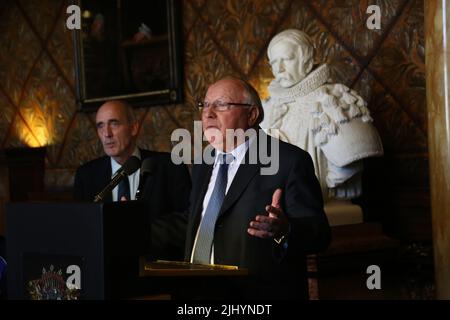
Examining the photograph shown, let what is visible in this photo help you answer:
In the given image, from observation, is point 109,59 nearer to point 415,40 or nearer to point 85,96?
point 85,96

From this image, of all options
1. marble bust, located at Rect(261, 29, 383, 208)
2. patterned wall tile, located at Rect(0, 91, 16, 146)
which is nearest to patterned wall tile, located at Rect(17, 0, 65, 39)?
patterned wall tile, located at Rect(0, 91, 16, 146)

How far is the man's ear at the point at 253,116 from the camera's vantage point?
2.43 meters

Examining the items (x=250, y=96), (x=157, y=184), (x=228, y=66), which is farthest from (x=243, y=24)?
(x=250, y=96)

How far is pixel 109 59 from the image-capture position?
5.42 m

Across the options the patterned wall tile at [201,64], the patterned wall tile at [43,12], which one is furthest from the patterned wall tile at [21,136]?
the patterned wall tile at [201,64]

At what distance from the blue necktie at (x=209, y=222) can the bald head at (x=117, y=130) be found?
97 centimetres

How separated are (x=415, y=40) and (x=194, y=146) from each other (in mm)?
1621

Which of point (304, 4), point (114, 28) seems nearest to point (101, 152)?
point (114, 28)

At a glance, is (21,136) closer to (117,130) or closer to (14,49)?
(14,49)

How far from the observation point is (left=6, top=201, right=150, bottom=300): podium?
1.52 metres

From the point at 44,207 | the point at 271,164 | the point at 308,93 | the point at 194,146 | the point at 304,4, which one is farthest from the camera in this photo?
the point at 194,146

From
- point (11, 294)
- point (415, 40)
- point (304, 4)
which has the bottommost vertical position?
point (11, 294)

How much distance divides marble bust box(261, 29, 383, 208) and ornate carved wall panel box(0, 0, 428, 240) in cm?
50

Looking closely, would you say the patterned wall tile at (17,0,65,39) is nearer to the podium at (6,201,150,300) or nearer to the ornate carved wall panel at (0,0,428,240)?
the ornate carved wall panel at (0,0,428,240)
